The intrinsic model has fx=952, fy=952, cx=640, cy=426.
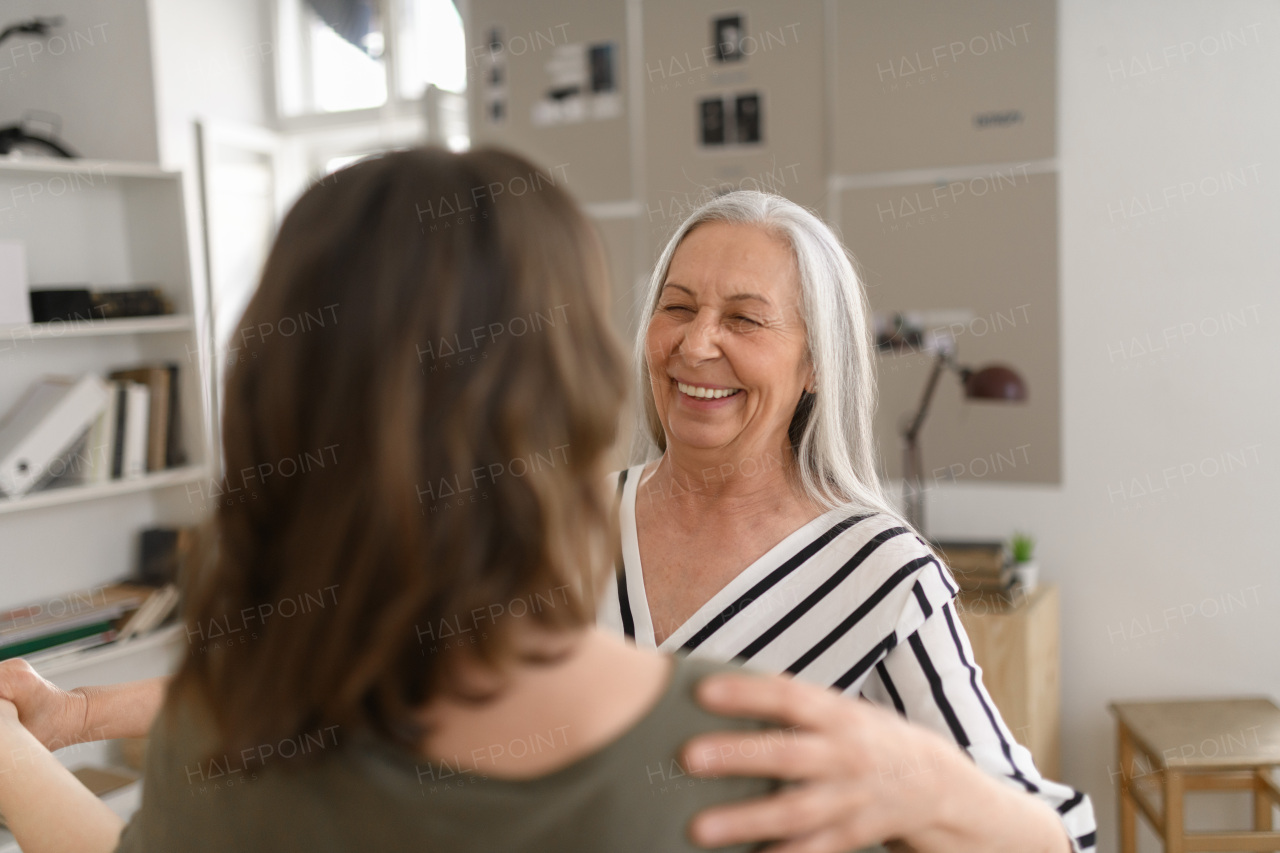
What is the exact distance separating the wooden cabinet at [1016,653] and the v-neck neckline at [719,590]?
5.17ft

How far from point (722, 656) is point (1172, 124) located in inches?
95.9

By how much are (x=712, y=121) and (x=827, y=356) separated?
2.20 meters

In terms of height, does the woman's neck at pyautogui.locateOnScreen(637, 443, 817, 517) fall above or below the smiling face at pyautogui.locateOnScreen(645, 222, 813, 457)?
below

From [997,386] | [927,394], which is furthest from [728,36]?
[997,386]

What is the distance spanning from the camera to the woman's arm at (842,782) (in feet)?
2.05

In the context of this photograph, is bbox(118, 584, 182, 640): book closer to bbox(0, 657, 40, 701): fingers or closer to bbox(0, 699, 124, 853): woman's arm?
bbox(0, 657, 40, 701): fingers

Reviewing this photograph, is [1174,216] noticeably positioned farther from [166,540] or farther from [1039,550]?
[166,540]

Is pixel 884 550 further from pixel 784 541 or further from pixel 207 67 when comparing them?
pixel 207 67

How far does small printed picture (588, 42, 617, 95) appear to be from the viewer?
3533mm

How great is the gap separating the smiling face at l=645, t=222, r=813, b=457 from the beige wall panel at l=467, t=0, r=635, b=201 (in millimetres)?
2180

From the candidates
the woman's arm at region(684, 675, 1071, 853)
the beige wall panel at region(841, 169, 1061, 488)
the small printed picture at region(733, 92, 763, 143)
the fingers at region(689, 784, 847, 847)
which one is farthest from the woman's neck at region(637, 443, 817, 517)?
the small printed picture at region(733, 92, 763, 143)

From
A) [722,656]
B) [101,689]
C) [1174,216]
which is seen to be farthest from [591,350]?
[1174,216]

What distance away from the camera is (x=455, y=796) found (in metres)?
0.60

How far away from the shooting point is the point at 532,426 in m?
0.60
